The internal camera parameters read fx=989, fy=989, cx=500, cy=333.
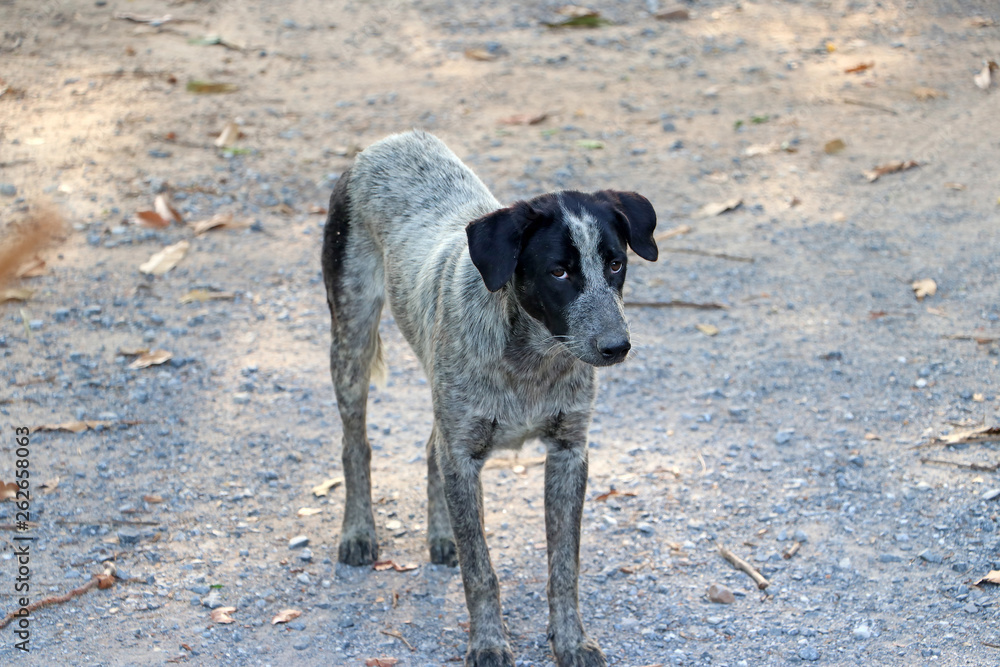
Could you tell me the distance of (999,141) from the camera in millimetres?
8898

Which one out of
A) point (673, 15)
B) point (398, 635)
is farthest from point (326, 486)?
point (673, 15)

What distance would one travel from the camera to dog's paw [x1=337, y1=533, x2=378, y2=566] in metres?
4.80

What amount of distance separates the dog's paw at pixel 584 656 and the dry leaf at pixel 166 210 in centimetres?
570

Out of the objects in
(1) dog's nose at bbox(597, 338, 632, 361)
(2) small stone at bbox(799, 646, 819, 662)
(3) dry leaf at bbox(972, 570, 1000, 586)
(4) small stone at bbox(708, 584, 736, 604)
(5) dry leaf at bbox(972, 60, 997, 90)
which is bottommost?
(4) small stone at bbox(708, 584, 736, 604)

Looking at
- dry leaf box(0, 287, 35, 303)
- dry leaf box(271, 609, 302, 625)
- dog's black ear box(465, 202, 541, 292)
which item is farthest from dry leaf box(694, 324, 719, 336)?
dry leaf box(0, 287, 35, 303)

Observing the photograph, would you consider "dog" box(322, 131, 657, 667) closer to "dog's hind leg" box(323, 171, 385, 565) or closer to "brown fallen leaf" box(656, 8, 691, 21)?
"dog's hind leg" box(323, 171, 385, 565)

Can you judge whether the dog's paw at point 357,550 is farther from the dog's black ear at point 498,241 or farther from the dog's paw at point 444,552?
the dog's black ear at point 498,241

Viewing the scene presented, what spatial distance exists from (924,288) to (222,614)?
529 centimetres

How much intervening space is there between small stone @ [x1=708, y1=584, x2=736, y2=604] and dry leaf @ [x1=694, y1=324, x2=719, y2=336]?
263 centimetres

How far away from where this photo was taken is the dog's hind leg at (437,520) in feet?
15.8

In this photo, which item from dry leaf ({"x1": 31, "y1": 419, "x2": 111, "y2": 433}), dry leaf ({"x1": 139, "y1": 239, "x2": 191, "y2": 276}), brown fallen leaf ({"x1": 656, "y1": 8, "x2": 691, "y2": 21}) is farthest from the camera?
brown fallen leaf ({"x1": 656, "y1": 8, "x2": 691, "y2": 21})

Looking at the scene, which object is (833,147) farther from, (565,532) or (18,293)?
(18,293)

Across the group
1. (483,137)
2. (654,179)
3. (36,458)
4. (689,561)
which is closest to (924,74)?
(654,179)

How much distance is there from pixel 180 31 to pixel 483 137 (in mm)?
4261
